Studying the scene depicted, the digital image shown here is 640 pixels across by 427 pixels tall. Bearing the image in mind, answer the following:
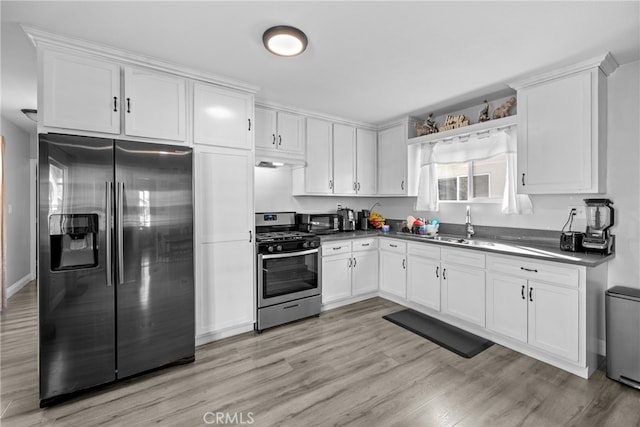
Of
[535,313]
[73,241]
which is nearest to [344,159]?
[535,313]

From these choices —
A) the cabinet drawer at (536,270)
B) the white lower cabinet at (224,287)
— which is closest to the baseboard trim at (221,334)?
the white lower cabinet at (224,287)

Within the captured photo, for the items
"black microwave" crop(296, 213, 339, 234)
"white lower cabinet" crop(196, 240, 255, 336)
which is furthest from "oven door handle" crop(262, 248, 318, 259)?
"black microwave" crop(296, 213, 339, 234)

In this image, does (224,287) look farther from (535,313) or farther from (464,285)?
(535,313)

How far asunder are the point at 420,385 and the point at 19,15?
145 inches

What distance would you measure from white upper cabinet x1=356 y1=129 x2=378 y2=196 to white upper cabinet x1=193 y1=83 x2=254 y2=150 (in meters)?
1.90

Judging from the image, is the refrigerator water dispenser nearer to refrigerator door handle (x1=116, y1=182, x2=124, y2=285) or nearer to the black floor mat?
refrigerator door handle (x1=116, y1=182, x2=124, y2=285)

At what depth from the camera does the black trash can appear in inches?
82.5

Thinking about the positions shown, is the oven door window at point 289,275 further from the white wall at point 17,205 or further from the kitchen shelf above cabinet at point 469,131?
the white wall at point 17,205

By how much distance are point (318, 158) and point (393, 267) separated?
1.78 m

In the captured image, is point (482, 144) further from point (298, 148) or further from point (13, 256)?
point (13, 256)

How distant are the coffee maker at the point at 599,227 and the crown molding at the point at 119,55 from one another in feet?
11.1

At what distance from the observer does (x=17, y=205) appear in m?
4.30

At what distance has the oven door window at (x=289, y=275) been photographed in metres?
3.08

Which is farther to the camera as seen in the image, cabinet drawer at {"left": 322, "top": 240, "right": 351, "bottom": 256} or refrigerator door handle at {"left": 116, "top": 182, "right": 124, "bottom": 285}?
cabinet drawer at {"left": 322, "top": 240, "right": 351, "bottom": 256}
